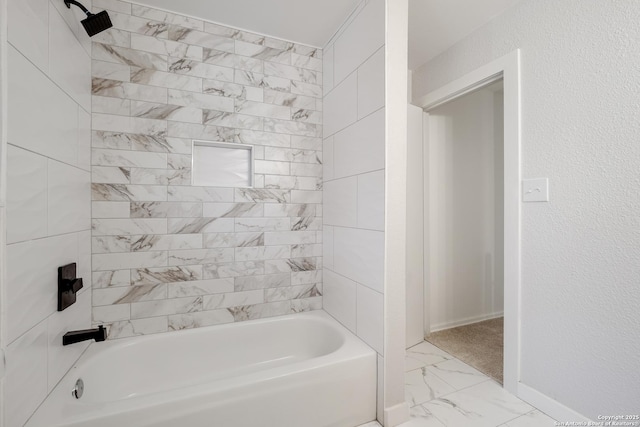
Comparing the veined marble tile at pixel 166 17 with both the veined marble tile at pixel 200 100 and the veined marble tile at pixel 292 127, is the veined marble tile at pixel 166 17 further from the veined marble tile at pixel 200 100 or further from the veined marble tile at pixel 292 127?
the veined marble tile at pixel 292 127

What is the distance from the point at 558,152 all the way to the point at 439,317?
1.78 m

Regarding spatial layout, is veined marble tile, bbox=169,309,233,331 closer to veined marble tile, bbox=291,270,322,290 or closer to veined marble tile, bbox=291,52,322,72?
veined marble tile, bbox=291,270,322,290

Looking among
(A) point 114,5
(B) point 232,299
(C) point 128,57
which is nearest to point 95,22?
(C) point 128,57

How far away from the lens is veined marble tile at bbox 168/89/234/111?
5.65ft

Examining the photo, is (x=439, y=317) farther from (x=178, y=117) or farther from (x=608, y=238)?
(x=178, y=117)

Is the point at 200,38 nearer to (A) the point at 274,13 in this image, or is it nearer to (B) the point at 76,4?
(A) the point at 274,13

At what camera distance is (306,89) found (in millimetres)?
2062

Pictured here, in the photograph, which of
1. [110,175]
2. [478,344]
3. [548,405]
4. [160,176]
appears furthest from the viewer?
[478,344]

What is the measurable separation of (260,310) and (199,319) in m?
0.41

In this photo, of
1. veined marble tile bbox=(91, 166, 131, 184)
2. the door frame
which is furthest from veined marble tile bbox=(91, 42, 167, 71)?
the door frame

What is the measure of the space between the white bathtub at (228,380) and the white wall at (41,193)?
6.6 inches

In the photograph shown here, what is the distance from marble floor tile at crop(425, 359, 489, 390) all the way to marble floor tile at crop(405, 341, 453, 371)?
6 centimetres

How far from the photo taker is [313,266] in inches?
82.6

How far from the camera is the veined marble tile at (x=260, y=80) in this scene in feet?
6.13
